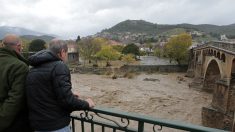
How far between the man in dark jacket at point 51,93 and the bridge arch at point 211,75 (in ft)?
112

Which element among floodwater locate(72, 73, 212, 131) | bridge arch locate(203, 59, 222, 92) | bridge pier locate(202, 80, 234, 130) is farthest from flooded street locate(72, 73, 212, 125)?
bridge arch locate(203, 59, 222, 92)

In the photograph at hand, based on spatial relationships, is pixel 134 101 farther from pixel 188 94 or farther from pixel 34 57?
pixel 34 57

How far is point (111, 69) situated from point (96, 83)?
33.8ft

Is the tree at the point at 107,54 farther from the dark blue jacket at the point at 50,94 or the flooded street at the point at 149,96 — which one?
the dark blue jacket at the point at 50,94

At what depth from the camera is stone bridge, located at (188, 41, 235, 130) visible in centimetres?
2048

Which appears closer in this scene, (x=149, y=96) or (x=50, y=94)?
(x=50, y=94)

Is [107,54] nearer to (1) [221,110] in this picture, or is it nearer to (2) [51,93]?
(1) [221,110]

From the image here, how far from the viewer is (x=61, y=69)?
3.20 m

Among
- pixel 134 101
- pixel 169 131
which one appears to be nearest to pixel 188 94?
pixel 134 101

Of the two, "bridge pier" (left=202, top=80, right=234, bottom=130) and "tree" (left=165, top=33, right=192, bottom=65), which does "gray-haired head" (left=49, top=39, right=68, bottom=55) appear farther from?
"tree" (left=165, top=33, right=192, bottom=65)

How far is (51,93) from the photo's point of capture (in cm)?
325

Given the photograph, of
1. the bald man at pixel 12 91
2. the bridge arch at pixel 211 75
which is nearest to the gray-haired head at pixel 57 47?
the bald man at pixel 12 91

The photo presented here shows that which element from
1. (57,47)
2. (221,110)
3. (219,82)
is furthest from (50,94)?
(219,82)

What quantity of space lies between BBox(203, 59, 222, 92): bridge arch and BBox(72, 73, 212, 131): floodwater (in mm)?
1820
